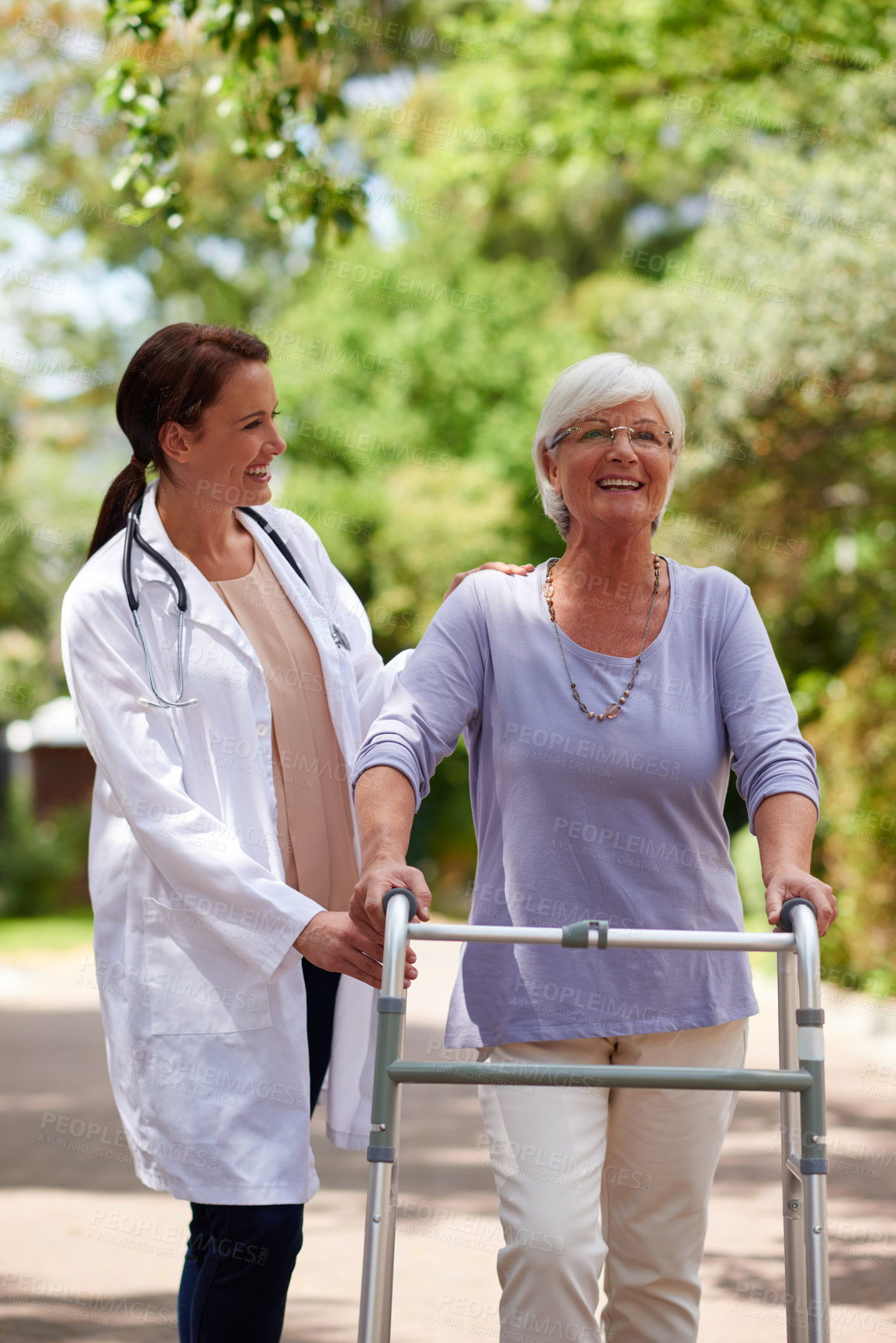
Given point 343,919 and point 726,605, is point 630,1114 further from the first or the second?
point 726,605

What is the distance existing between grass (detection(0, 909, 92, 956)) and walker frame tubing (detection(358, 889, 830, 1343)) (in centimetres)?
1526

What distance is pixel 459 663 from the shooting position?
2850 millimetres

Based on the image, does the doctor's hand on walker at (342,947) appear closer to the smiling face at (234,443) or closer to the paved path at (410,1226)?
the smiling face at (234,443)

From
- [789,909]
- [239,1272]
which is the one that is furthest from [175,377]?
[239,1272]

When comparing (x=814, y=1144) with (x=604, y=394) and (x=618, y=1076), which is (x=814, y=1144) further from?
(x=604, y=394)

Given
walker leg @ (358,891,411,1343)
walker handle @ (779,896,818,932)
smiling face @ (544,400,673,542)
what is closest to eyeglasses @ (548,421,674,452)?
smiling face @ (544,400,673,542)

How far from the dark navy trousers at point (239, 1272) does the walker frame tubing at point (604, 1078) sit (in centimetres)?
59

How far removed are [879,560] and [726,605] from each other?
1199cm

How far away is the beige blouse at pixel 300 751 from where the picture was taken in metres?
3.13

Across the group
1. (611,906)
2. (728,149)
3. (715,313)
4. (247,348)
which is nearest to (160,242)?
(247,348)

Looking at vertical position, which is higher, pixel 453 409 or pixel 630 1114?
pixel 453 409

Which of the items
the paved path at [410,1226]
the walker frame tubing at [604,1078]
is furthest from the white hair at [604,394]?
the paved path at [410,1226]

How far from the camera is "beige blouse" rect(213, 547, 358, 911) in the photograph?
313 centimetres

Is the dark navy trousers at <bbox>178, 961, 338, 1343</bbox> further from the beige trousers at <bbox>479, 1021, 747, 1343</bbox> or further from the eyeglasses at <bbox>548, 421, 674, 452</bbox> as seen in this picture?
the eyeglasses at <bbox>548, 421, 674, 452</bbox>
